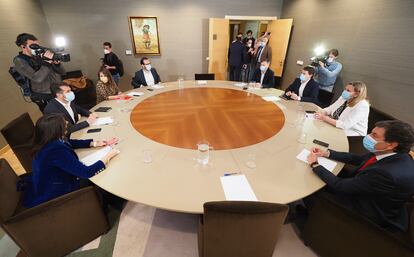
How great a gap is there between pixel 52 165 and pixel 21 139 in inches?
56.3

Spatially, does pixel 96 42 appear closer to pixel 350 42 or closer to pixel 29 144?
pixel 29 144

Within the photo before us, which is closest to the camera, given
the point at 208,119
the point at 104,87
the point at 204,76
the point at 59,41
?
the point at 208,119

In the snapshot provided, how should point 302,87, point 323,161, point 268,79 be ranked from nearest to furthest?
point 323,161 < point 302,87 < point 268,79

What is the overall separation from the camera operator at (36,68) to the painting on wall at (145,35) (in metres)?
2.90

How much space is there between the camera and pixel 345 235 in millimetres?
1427

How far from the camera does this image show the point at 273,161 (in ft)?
5.75

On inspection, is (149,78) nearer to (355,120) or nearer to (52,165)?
(52,165)

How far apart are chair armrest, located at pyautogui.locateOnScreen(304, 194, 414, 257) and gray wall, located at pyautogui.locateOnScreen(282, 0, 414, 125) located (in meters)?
2.80

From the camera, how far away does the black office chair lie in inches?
88.2

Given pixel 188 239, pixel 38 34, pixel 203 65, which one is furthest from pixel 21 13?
pixel 188 239

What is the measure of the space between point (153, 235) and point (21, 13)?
516 cm

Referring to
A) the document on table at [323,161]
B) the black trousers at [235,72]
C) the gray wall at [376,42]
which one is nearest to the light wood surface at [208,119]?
the document on table at [323,161]

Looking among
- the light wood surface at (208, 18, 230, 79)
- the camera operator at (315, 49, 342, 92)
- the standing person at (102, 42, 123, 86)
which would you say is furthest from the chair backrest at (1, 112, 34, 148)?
the camera operator at (315, 49, 342, 92)

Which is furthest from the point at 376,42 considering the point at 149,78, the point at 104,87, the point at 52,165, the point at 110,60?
the point at 110,60
